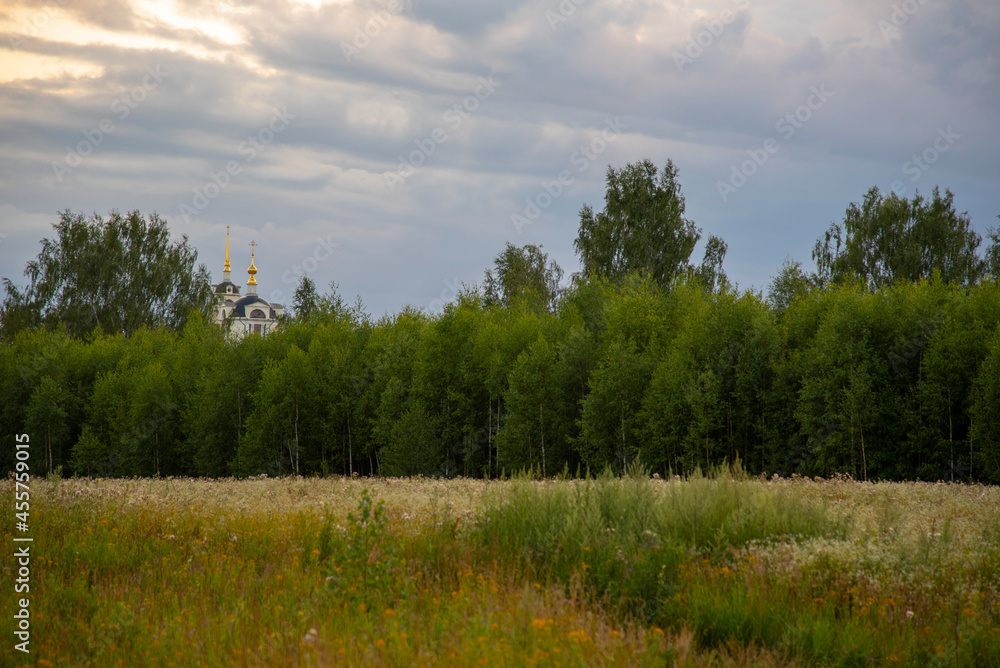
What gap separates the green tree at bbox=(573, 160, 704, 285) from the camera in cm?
4322

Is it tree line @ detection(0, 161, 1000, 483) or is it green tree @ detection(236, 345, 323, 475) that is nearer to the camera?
tree line @ detection(0, 161, 1000, 483)

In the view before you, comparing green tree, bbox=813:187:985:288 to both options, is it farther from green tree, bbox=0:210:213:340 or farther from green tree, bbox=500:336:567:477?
green tree, bbox=0:210:213:340

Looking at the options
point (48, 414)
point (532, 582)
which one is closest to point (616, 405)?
point (532, 582)

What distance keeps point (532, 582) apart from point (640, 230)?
3749 cm

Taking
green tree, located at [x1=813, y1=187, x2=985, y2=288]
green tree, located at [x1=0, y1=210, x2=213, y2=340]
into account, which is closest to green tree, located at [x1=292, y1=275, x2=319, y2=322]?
green tree, located at [x1=0, y1=210, x2=213, y2=340]

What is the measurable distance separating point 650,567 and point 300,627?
3277mm

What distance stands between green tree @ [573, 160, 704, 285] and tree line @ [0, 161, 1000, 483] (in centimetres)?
11

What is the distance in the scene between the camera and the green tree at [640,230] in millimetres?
43219

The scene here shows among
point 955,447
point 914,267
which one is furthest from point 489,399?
point 914,267

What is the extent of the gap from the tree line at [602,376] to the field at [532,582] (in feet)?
28.0

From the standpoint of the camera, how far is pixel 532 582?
7.57 metres

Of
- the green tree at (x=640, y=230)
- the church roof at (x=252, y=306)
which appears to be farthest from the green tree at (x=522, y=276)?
the church roof at (x=252, y=306)

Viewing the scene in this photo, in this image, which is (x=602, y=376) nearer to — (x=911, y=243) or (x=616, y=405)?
(x=616, y=405)

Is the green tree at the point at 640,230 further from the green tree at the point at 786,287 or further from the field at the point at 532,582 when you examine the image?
the field at the point at 532,582
